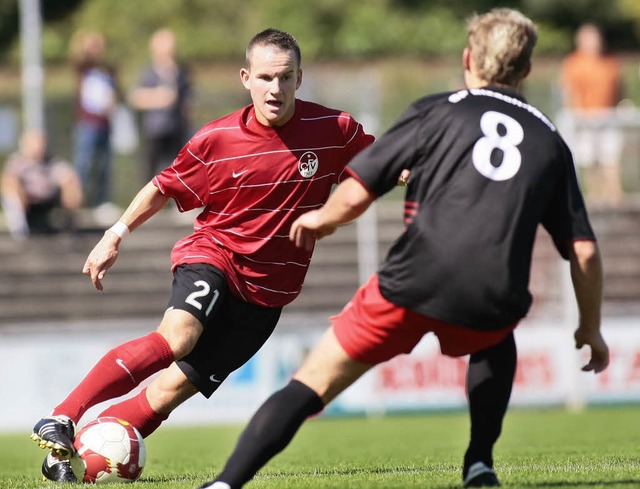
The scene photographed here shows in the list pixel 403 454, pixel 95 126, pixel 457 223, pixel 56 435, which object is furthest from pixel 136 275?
pixel 457 223

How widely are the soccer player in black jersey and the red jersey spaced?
1570mm

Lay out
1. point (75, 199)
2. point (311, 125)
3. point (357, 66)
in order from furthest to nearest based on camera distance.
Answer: point (357, 66), point (75, 199), point (311, 125)

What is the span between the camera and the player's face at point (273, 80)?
6.41 metres

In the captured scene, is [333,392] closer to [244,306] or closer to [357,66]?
[244,306]

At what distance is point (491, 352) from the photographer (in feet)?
18.0

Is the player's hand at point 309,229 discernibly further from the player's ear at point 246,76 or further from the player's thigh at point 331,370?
the player's ear at point 246,76

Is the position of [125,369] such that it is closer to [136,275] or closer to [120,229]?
[120,229]

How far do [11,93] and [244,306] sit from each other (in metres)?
12.4

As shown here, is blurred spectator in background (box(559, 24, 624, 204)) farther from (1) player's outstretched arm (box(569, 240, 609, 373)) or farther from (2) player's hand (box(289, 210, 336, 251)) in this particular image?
(2) player's hand (box(289, 210, 336, 251))

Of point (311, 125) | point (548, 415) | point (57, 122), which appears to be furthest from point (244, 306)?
point (57, 122)

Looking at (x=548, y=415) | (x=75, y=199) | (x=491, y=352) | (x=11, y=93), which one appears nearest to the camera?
(x=491, y=352)

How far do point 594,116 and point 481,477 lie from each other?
39.6 ft

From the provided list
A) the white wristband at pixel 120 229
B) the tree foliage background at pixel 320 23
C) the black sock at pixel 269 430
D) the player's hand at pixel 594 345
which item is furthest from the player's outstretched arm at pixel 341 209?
the tree foliage background at pixel 320 23

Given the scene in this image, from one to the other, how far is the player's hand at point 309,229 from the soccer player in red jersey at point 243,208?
1.32 m
